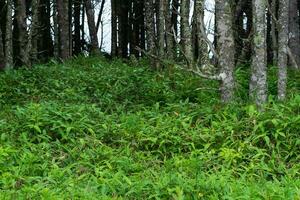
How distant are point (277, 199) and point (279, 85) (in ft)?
14.5

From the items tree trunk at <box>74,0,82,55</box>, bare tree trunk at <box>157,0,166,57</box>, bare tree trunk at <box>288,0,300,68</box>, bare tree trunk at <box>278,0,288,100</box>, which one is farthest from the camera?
tree trunk at <box>74,0,82,55</box>

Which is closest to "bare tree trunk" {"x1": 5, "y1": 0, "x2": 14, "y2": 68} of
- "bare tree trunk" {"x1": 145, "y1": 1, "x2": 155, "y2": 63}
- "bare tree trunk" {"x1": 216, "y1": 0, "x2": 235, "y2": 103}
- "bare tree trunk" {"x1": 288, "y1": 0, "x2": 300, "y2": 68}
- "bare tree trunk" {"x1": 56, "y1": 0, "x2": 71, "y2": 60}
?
"bare tree trunk" {"x1": 56, "y1": 0, "x2": 71, "y2": 60}

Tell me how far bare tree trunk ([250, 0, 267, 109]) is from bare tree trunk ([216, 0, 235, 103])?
391 mm

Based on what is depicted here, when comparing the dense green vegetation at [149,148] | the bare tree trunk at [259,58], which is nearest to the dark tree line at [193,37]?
the bare tree trunk at [259,58]

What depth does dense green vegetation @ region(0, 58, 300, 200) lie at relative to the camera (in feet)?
17.3

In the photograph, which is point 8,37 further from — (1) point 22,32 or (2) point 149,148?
(2) point 149,148

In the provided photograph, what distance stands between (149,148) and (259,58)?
2675 mm

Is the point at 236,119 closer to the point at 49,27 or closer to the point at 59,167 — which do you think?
the point at 59,167

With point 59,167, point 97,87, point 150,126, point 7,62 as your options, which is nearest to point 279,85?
point 150,126

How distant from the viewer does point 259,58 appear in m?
8.20

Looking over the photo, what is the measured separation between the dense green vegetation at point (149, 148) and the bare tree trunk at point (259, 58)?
297 mm

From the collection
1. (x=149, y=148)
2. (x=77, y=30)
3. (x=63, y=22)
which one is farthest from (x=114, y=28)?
(x=149, y=148)

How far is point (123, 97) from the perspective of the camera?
31.1 feet

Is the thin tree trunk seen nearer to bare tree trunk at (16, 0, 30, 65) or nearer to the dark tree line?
the dark tree line
